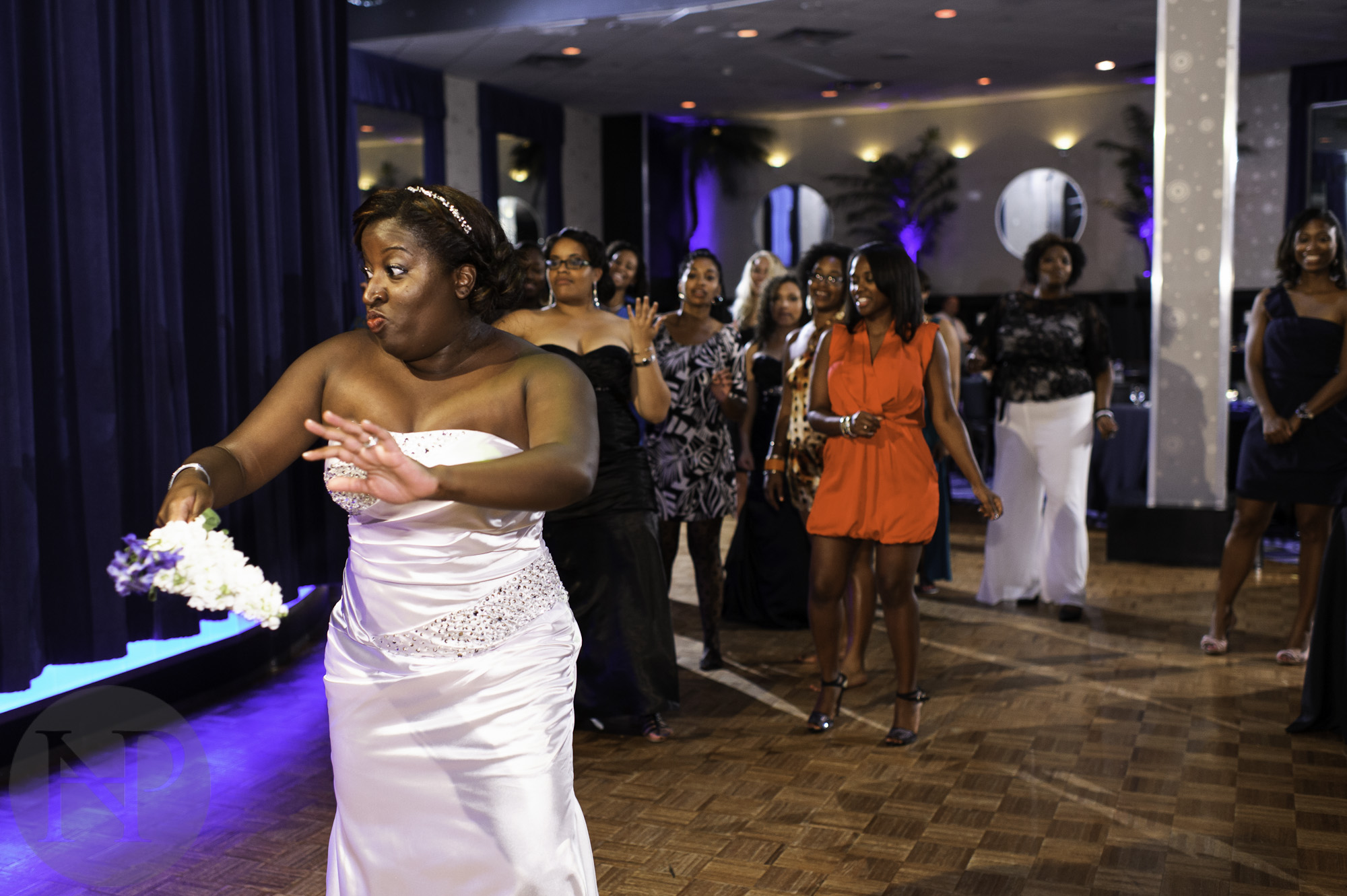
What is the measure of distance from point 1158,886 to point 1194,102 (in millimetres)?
4867

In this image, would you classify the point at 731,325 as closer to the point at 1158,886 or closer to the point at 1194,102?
the point at 1158,886

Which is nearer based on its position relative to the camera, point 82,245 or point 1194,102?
point 82,245

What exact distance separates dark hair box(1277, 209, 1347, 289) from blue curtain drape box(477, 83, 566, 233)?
7311 mm

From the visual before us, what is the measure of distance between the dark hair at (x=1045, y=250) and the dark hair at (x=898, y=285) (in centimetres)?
184

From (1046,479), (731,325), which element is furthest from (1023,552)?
(731,325)

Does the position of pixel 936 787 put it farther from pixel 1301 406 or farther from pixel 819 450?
pixel 1301 406

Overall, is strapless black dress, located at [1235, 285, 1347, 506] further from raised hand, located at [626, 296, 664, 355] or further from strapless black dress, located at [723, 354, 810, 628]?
raised hand, located at [626, 296, 664, 355]

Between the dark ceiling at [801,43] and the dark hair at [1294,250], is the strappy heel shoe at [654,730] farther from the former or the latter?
the dark ceiling at [801,43]

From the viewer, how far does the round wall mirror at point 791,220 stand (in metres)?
13.9

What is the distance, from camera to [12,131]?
3436mm

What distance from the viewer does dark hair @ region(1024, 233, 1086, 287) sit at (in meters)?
5.30

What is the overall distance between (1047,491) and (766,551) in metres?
1.36

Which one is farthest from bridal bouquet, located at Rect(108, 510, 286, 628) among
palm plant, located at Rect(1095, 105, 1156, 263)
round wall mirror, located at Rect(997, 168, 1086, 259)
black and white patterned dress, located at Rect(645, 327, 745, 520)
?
round wall mirror, located at Rect(997, 168, 1086, 259)

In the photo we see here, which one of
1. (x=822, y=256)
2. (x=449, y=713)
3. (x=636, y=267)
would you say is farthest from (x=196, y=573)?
(x=636, y=267)
